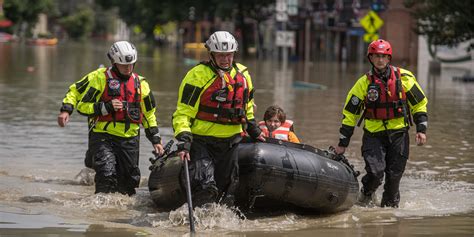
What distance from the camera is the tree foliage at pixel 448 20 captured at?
36.6 metres


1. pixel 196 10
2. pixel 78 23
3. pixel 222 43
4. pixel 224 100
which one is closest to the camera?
pixel 222 43

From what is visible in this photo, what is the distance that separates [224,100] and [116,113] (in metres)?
1.67

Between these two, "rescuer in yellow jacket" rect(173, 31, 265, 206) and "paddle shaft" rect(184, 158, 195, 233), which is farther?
"rescuer in yellow jacket" rect(173, 31, 265, 206)

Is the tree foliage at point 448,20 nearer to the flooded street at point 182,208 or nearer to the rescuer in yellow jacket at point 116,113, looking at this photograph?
the flooded street at point 182,208

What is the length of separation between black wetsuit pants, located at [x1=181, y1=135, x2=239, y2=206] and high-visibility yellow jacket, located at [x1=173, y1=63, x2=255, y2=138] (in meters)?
0.07

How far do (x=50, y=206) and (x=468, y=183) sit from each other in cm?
500

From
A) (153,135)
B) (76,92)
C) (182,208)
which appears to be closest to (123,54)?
(76,92)

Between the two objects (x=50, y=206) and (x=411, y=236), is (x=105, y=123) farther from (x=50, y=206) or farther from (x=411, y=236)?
(x=411, y=236)

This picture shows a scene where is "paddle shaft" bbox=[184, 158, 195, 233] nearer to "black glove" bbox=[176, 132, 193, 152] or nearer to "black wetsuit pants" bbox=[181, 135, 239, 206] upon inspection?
"black glove" bbox=[176, 132, 193, 152]

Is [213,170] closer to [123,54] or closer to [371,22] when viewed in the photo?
[123,54]

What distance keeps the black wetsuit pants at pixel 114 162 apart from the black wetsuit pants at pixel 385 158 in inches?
90.5

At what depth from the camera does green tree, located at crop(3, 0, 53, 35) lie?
115 m

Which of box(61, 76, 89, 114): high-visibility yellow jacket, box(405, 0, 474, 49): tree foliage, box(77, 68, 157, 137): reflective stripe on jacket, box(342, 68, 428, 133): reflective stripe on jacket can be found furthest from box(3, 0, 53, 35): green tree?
box(342, 68, 428, 133): reflective stripe on jacket

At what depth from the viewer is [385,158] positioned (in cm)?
1077
